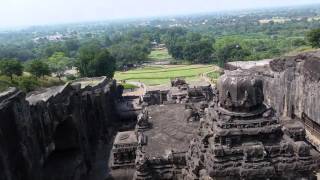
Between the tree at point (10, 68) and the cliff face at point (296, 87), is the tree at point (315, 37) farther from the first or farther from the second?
the tree at point (10, 68)

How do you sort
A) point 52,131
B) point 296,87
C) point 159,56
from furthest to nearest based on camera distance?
1. point 159,56
2. point 296,87
3. point 52,131

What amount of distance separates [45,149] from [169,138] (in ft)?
25.1

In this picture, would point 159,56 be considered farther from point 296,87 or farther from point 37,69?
point 296,87

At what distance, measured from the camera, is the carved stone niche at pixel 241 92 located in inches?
556

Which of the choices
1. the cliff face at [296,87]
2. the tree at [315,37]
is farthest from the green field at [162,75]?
the cliff face at [296,87]

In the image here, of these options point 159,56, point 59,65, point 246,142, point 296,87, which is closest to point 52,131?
point 246,142

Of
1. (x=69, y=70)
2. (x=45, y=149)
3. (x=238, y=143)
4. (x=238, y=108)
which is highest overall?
(x=238, y=108)

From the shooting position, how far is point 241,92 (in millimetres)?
14148

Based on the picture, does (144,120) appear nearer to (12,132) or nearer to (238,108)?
(12,132)

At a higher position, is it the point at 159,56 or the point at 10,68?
the point at 10,68

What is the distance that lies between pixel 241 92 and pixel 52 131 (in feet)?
46.3

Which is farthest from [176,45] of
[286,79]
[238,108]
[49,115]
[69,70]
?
[238,108]

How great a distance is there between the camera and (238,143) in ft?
46.5

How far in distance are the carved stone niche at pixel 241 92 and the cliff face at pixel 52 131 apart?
1053cm
